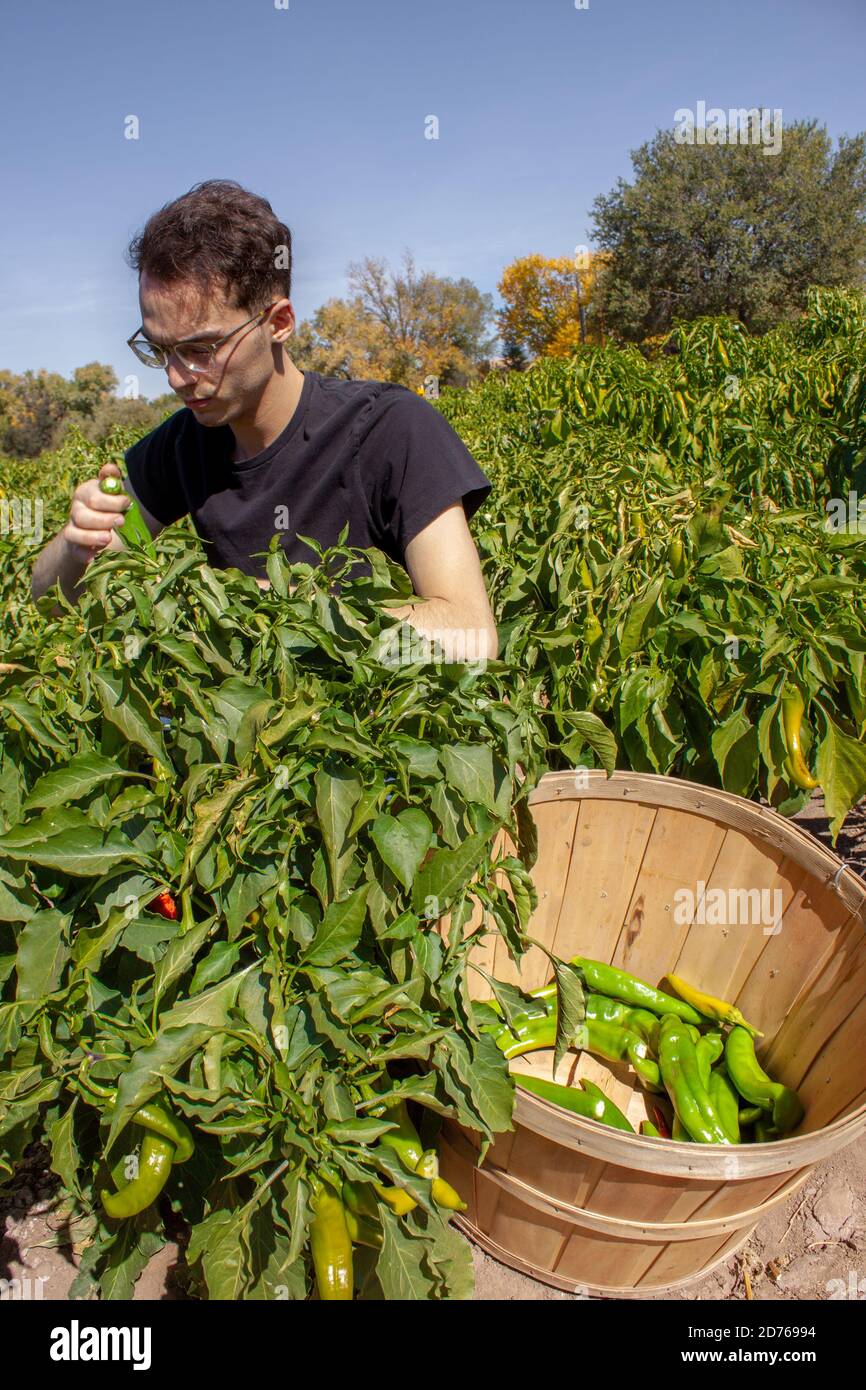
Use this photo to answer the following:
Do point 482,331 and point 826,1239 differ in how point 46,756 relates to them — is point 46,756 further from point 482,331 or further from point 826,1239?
point 482,331

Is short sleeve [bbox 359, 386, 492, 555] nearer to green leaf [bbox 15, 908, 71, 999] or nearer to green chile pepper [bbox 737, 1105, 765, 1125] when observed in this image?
green leaf [bbox 15, 908, 71, 999]

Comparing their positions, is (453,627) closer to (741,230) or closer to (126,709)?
(126,709)

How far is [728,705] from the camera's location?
92.7 inches

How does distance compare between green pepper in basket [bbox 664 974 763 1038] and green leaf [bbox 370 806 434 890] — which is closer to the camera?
green leaf [bbox 370 806 434 890]

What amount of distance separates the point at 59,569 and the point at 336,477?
0.71 metres

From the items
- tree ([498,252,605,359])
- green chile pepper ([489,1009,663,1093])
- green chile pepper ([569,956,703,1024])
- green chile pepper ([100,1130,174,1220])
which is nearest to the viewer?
green chile pepper ([100,1130,174,1220])

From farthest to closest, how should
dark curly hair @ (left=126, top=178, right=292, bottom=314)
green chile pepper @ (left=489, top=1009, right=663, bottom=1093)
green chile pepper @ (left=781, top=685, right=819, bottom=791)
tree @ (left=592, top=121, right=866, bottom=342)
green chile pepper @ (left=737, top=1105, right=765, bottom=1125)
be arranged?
tree @ (left=592, top=121, right=866, bottom=342) → green chile pepper @ (left=489, top=1009, right=663, bottom=1093) → green chile pepper @ (left=737, top=1105, right=765, bottom=1125) → green chile pepper @ (left=781, top=685, right=819, bottom=791) → dark curly hair @ (left=126, top=178, right=292, bottom=314)

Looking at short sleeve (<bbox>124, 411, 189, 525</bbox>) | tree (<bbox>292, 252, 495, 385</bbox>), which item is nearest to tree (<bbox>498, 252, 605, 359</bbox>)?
tree (<bbox>292, 252, 495, 385</bbox>)

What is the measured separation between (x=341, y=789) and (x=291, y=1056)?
1.48 feet

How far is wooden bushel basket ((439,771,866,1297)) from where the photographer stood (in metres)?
1.72

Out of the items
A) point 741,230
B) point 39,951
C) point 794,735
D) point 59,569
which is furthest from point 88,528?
point 741,230

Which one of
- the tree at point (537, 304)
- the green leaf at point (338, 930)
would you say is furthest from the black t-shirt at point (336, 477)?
the tree at point (537, 304)

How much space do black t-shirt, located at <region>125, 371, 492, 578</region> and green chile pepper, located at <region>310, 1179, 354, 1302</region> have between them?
→ 4.51ft

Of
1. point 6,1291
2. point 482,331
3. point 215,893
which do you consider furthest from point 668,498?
point 482,331
